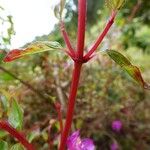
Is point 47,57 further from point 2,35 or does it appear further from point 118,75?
point 2,35

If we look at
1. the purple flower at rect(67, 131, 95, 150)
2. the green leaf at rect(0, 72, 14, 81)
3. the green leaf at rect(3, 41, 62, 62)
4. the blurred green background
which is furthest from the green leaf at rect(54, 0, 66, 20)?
the blurred green background

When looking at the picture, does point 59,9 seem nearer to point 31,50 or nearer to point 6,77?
point 31,50

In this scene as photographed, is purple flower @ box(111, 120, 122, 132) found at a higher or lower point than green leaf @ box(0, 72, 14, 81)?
lower

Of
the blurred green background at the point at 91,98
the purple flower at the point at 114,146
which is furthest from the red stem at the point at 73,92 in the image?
the purple flower at the point at 114,146

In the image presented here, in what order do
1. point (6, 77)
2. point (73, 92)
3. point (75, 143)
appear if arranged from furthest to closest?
point (6, 77), point (75, 143), point (73, 92)

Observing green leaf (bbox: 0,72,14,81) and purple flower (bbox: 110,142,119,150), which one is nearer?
green leaf (bbox: 0,72,14,81)

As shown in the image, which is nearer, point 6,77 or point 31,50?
point 31,50

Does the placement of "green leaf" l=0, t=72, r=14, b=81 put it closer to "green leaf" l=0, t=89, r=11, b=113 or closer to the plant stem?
"green leaf" l=0, t=89, r=11, b=113

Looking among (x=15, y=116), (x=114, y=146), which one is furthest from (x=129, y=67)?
(x=114, y=146)
